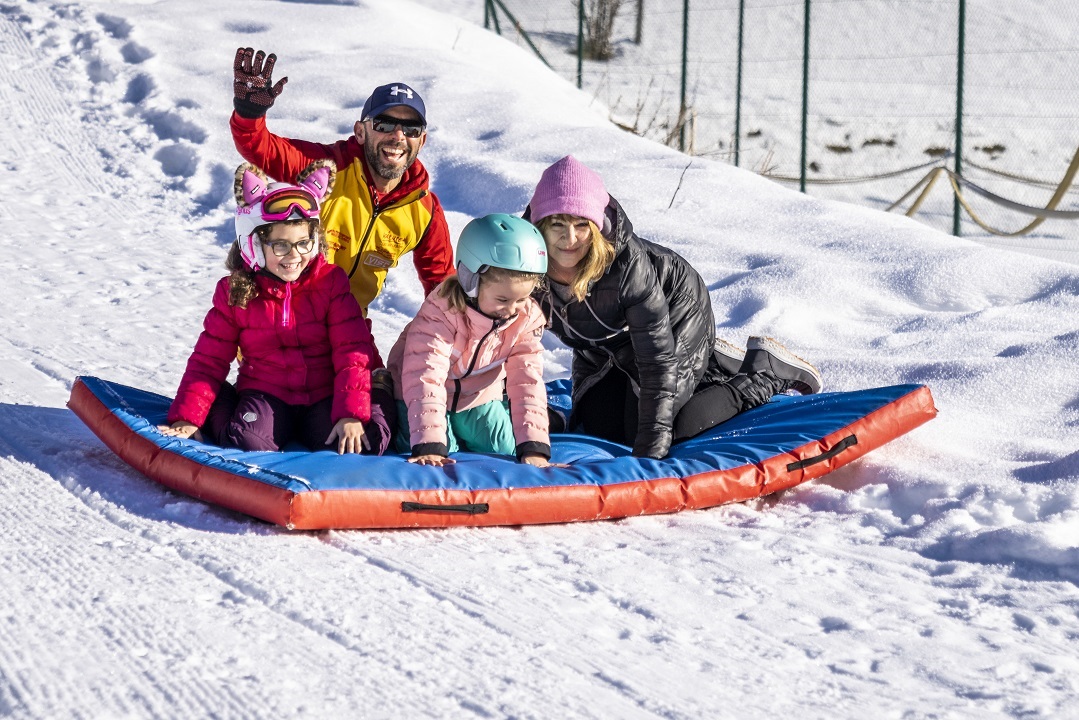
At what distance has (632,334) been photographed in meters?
3.73

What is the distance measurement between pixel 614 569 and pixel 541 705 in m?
0.77

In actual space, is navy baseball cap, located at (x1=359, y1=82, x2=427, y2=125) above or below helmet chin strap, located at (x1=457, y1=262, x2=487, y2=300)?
above

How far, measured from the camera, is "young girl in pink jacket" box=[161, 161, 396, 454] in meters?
3.50

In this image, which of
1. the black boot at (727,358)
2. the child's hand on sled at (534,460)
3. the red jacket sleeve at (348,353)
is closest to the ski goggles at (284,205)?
the red jacket sleeve at (348,353)

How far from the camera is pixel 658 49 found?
57.5 feet

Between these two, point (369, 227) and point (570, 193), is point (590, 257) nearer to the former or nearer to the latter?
point (570, 193)

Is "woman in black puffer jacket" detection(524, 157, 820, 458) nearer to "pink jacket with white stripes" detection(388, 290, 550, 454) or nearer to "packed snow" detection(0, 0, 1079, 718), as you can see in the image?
"pink jacket with white stripes" detection(388, 290, 550, 454)

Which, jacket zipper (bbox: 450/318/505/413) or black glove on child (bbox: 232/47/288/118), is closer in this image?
jacket zipper (bbox: 450/318/505/413)

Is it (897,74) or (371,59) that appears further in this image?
(897,74)

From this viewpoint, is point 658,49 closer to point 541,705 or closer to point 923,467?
point 923,467

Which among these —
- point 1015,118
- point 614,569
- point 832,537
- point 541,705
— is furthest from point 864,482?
point 1015,118

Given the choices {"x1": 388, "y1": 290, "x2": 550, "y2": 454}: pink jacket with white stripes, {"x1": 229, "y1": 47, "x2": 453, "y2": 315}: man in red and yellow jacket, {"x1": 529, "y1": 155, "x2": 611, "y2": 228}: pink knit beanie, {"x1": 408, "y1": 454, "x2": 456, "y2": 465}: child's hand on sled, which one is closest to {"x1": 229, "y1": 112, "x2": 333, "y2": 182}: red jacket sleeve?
{"x1": 229, "y1": 47, "x2": 453, "y2": 315}: man in red and yellow jacket

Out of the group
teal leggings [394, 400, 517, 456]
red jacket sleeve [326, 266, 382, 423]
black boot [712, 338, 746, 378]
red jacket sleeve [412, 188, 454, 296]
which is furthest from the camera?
red jacket sleeve [412, 188, 454, 296]

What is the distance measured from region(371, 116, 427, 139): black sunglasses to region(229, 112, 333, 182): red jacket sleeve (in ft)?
0.78
